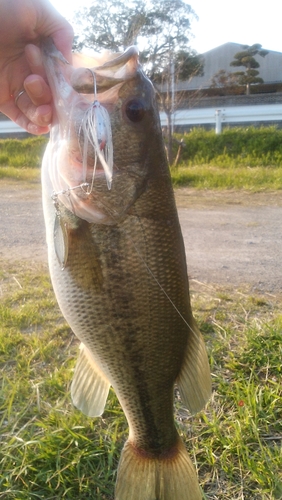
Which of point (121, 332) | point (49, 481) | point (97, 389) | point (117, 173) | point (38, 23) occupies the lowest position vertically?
point (49, 481)

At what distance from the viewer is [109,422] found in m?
2.40

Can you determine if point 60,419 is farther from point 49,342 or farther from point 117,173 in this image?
point 117,173

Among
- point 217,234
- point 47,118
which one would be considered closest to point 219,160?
point 217,234

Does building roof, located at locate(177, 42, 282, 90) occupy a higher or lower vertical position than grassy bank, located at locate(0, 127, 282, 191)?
higher

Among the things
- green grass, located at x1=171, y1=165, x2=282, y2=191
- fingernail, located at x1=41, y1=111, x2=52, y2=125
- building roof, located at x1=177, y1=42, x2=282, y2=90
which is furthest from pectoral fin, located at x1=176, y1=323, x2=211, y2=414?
building roof, located at x1=177, y1=42, x2=282, y2=90

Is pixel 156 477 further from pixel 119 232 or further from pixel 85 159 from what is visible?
pixel 85 159

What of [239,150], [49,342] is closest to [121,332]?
[49,342]

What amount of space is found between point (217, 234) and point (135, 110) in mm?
4067

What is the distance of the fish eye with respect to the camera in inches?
63.3

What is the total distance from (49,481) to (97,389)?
574mm

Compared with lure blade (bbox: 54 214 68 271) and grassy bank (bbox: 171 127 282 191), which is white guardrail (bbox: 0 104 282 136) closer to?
grassy bank (bbox: 171 127 282 191)

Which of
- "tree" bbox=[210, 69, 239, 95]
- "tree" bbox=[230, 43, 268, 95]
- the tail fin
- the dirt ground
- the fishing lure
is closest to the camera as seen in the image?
the fishing lure

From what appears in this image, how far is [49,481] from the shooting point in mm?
2064

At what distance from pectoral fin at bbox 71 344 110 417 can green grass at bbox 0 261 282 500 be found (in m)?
0.48
